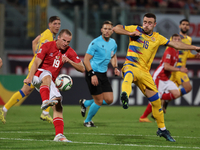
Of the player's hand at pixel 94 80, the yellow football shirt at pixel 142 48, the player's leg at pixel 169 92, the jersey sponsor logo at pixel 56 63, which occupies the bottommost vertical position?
the player's leg at pixel 169 92

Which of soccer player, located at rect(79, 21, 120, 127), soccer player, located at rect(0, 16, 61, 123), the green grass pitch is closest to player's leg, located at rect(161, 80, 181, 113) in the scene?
the green grass pitch

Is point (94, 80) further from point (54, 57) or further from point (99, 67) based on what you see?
point (54, 57)

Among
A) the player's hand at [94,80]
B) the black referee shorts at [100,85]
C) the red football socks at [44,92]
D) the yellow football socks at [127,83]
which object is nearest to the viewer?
the red football socks at [44,92]

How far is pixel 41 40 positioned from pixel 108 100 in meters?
2.06

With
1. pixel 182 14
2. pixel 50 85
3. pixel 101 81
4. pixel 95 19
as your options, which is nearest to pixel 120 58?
pixel 95 19

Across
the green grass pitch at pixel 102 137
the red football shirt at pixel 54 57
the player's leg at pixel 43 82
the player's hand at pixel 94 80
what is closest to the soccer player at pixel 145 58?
the green grass pitch at pixel 102 137

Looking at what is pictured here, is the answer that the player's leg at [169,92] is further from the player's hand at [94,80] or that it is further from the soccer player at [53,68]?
the soccer player at [53,68]

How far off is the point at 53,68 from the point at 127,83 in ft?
4.29

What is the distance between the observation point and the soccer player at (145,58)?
6117 mm

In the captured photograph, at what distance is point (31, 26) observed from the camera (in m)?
14.0

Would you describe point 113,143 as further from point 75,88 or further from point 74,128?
point 75,88

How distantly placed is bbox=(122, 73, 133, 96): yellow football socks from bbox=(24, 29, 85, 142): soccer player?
78 cm

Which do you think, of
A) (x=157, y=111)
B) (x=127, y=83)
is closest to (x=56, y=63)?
(x=127, y=83)

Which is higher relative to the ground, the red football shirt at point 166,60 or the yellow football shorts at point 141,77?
the yellow football shorts at point 141,77
